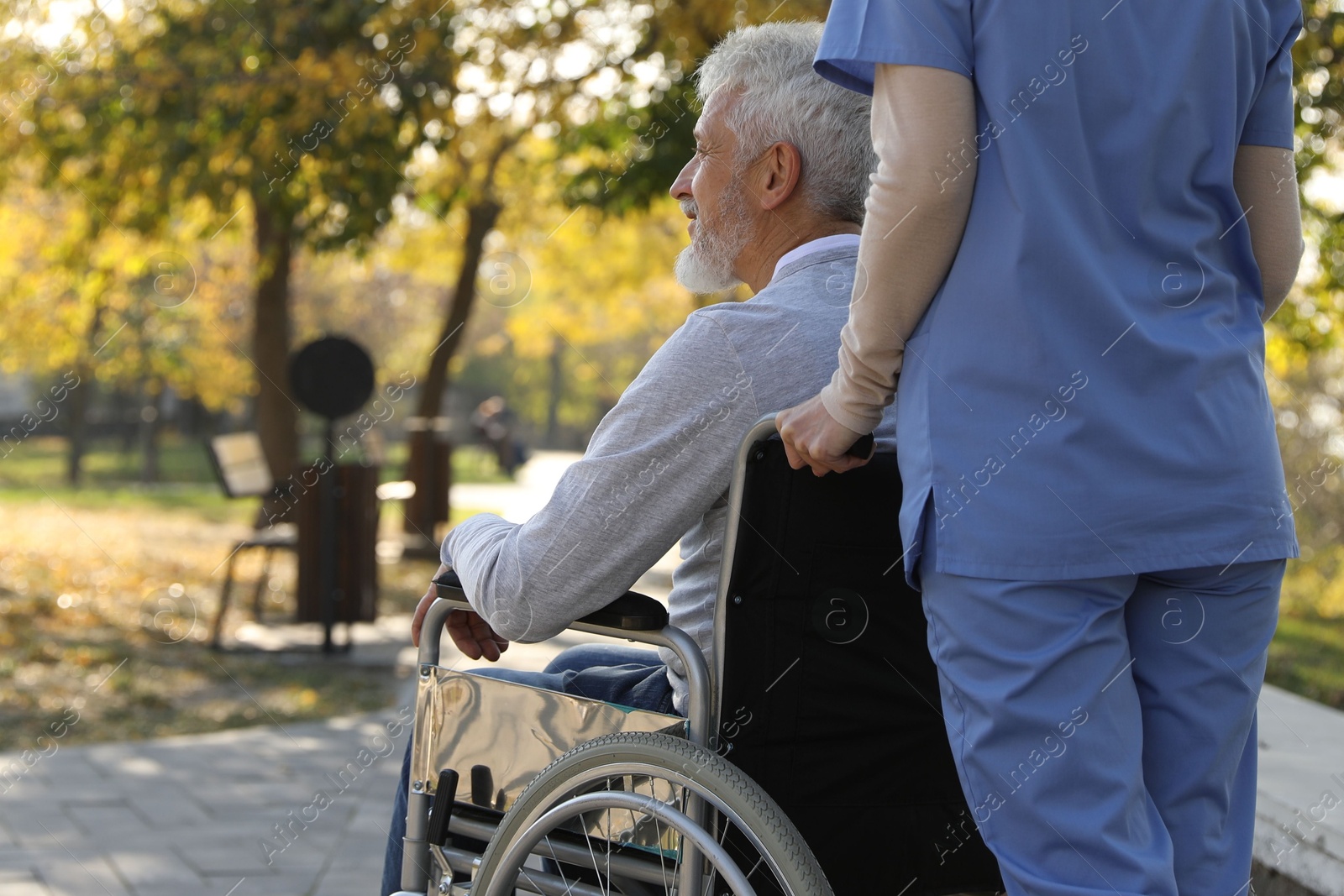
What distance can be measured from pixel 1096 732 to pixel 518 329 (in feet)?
71.2

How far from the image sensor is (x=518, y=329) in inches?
896

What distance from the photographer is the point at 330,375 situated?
712cm

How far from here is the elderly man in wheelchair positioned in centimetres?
170

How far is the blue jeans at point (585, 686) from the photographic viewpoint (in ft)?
6.93

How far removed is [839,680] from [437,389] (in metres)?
11.5

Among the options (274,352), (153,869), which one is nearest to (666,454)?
(153,869)

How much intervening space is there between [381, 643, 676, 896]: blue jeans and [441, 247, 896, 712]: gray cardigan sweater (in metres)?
0.27

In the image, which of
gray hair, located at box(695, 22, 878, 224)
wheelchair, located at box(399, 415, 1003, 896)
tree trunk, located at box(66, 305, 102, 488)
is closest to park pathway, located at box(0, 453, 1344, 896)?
wheelchair, located at box(399, 415, 1003, 896)

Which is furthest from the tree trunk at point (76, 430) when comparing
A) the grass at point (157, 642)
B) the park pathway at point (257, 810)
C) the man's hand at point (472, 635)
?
the man's hand at point (472, 635)

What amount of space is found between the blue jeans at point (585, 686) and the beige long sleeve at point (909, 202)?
805 millimetres

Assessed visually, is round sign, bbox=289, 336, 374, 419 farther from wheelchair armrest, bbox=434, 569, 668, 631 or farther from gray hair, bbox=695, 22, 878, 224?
wheelchair armrest, bbox=434, 569, 668, 631

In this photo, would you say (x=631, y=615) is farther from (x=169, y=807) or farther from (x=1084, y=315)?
(x=169, y=807)

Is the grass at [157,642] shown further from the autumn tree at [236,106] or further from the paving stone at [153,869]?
the autumn tree at [236,106]

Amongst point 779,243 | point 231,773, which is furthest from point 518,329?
point 779,243
